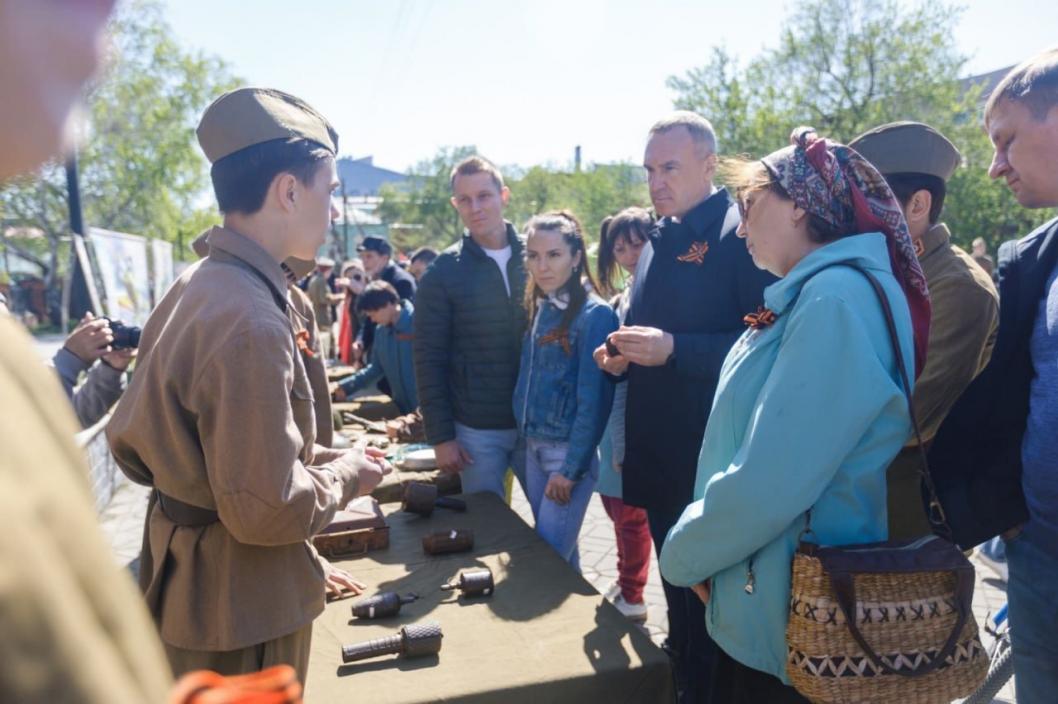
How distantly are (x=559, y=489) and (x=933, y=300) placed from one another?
1605mm

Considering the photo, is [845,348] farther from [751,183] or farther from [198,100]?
[198,100]

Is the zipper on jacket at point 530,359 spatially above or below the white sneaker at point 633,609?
above

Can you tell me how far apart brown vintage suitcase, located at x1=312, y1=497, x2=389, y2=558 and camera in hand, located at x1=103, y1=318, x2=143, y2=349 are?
4.22ft

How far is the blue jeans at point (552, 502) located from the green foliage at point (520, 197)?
3268 centimetres

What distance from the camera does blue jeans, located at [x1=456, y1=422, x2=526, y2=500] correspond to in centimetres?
351

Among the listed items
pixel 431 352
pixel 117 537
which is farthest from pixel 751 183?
pixel 117 537

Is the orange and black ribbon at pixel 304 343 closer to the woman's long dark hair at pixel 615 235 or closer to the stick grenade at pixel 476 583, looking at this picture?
the stick grenade at pixel 476 583

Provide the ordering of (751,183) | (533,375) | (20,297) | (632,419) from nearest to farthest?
(751,183), (632,419), (533,375), (20,297)

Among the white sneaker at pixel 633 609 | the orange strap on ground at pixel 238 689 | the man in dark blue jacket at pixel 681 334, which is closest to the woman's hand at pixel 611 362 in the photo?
the man in dark blue jacket at pixel 681 334

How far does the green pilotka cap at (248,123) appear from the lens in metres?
1.68

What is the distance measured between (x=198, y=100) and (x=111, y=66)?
30.2m

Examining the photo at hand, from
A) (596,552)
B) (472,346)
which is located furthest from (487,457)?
(596,552)

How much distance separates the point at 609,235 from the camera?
14.1 ft

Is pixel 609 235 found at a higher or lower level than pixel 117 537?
higher
